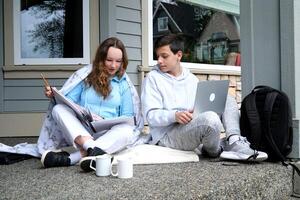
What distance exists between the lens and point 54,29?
5254 millimetres

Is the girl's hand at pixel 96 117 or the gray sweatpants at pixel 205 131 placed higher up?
the girl's hand at pixel 96 117

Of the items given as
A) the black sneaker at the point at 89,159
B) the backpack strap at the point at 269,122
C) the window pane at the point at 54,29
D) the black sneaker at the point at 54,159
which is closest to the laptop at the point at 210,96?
the backpack strap at the point at 269,122

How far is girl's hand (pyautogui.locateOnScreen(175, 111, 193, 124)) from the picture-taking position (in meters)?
3.07

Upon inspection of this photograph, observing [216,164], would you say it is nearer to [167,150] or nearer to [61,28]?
[167,150]

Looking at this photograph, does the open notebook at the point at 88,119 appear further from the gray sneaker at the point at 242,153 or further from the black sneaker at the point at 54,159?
the gray sneaker at the point at 242,153

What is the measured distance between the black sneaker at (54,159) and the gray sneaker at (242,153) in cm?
112

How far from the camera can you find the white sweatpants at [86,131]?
294 cm

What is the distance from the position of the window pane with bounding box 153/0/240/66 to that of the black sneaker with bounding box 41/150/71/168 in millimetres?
2951

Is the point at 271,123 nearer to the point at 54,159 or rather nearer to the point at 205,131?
the point at 205,131

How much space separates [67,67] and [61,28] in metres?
0.53

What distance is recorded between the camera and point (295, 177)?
308 cm

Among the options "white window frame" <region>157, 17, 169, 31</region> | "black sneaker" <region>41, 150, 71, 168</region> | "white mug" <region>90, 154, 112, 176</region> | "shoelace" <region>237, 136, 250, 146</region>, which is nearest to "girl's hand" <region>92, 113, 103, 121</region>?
"black sneaker" <region>41, 150, 71, 168</region>

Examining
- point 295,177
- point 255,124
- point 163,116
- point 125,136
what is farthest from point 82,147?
point 295,177

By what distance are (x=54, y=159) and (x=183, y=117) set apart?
0.93 m
